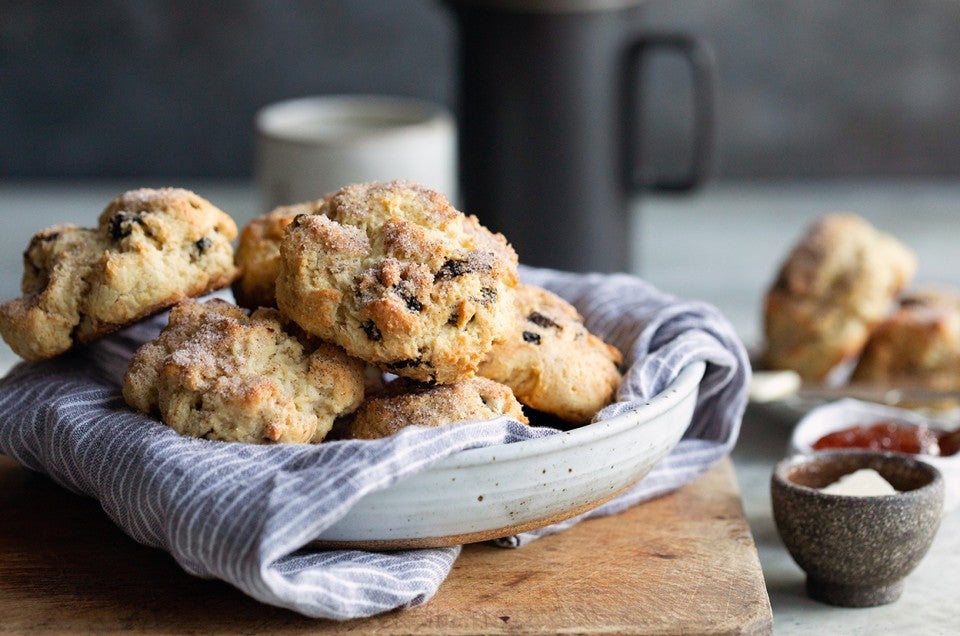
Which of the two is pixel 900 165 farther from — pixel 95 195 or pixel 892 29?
pixel 95 195

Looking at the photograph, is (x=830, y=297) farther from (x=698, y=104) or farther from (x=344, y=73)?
(x=344, y=73)

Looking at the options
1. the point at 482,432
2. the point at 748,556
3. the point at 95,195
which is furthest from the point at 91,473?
the point at 95,195

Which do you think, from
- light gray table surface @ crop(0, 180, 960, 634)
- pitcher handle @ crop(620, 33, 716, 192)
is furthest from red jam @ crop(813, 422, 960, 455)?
pitcher handle @ crop(620, 33, 716, 192)

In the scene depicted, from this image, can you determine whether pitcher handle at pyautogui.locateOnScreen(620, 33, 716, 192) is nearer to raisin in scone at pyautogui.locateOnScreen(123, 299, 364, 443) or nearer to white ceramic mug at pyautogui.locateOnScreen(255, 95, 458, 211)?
white ceramic mug at pyautogui.locateOnScreen(255, 95, 458, 211)

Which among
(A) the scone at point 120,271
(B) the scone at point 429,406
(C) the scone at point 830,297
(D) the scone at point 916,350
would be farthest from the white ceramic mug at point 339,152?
(B) the scone at point 429,406

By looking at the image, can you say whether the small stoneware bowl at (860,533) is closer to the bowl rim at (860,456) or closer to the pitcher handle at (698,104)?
the bowl rim at (860,456)

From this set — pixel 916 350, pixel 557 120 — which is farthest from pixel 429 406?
pixel 557 120
